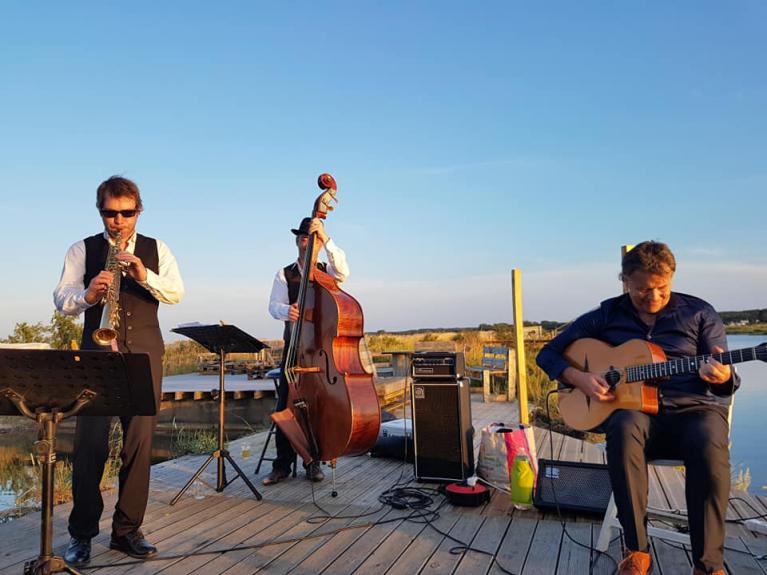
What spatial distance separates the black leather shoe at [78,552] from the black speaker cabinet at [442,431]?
210 cm

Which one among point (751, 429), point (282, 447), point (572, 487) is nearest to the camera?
point (572, 487)

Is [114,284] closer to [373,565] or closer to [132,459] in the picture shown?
[132,459]

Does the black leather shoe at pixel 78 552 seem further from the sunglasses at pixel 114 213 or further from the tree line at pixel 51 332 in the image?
the tree line at pixel 51 332

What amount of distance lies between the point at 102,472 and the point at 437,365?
2.18 metres

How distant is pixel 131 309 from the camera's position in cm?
285

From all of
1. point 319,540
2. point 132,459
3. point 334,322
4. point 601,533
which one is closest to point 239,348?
point 334,322

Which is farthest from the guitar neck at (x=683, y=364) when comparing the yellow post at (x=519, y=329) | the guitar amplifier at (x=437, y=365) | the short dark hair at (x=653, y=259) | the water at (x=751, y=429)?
the yellow post at (x=519, y=329)

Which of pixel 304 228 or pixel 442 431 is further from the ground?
pixel 304 228

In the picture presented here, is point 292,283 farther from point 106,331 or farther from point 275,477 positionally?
point 106,331

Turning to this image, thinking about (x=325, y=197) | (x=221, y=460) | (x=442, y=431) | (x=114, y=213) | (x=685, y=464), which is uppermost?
(x=325, y=197)

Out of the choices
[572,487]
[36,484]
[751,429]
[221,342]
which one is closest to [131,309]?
[221,342]

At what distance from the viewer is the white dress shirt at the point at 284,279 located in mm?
4059

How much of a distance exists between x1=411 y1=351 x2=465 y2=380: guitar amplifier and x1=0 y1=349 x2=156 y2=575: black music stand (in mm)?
2202

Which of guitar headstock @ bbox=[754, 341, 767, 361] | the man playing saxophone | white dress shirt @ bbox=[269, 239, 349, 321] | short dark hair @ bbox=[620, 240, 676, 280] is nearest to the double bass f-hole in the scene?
white dress shirt @ bbox=[269, 239, 349, 321]
